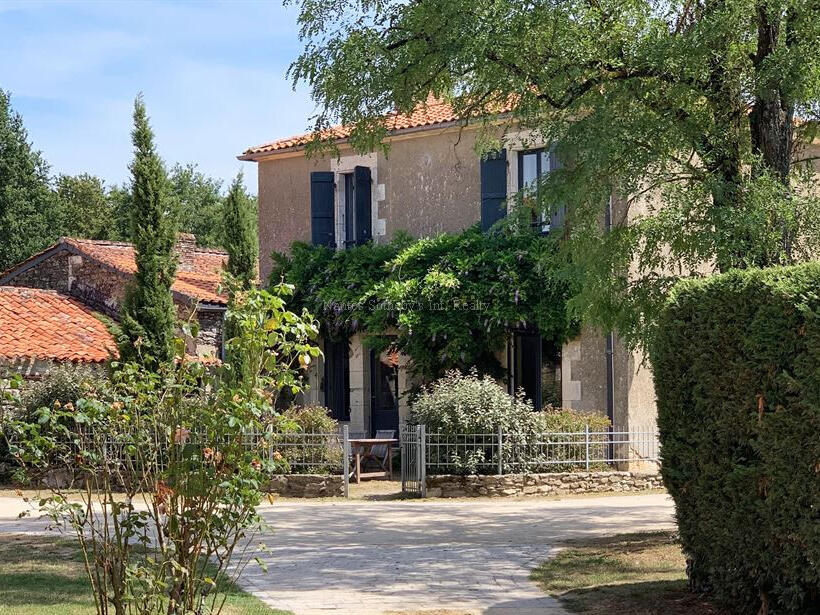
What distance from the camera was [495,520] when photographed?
15.5 m

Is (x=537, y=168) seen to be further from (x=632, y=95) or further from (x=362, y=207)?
(x=632, y=95)

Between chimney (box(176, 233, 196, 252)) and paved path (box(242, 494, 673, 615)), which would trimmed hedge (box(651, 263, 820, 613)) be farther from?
chimney (box(176, 233, 196, 252))

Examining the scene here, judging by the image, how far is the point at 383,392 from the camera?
24.5m

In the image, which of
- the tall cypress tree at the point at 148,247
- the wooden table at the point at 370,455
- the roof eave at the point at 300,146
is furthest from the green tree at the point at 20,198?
the wooden table at the point at 370,455

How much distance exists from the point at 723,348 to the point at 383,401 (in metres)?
16.5

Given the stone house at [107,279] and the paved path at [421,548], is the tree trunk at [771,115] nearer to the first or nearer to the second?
the paved path at [421,548]

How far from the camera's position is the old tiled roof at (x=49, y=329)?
2364cm

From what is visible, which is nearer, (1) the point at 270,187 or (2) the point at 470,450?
(2) the point at 470,450

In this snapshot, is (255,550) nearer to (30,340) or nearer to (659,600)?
(659,600)

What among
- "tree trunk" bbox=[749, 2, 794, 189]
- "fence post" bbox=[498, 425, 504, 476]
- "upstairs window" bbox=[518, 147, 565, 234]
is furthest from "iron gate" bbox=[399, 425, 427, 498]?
"tree trunk" bbox=[749, 2, 794, 189]

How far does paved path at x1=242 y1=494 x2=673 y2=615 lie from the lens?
9.60m

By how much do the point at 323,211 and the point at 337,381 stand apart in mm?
3540

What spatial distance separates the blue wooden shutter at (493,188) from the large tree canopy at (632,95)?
8401 millimetres

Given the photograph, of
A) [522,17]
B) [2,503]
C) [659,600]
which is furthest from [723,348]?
[2,503]
